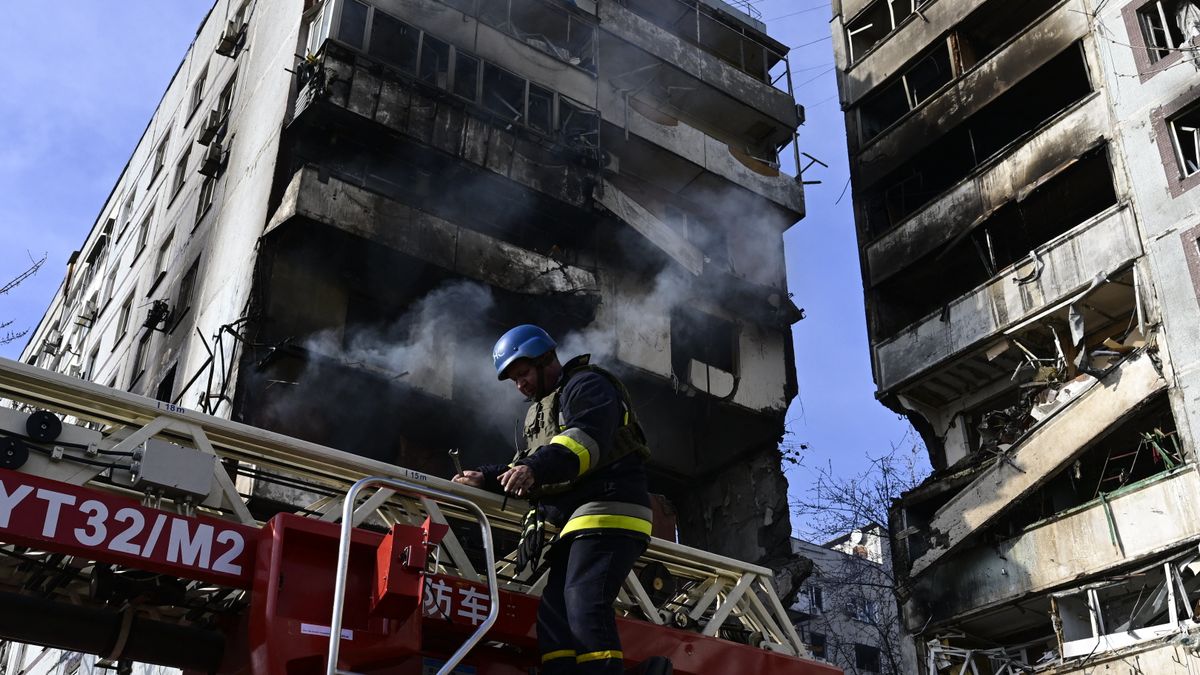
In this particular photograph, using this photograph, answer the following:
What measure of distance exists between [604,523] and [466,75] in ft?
47.6

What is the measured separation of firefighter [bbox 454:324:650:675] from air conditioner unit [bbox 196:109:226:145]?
1710cm

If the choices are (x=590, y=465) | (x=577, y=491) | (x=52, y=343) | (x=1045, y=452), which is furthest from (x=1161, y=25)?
(x=52, y=343)

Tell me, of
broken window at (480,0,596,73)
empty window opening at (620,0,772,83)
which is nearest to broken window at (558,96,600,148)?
broken window at (480,0,596,73)

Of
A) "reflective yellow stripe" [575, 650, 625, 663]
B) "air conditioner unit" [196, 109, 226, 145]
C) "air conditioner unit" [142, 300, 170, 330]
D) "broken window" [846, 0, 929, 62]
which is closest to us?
"reflective yellow stripe" [575, 650, 625, 663]

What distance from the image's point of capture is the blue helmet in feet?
20.3

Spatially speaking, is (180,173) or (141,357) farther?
(180,173)

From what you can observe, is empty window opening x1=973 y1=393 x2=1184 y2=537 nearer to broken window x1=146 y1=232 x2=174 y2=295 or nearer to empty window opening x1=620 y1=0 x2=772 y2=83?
empty window opening x1=620 y1=0 x2=772 y2=83

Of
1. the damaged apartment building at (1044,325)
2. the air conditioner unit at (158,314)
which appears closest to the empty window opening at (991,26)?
the damaged apartment building at (1044,325)

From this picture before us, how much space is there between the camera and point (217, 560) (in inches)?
188

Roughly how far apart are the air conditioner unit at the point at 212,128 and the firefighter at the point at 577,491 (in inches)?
673

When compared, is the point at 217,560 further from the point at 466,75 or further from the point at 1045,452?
the point at 1045,452

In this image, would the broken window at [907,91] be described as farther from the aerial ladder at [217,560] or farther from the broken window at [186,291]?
the aerial ladder at [217,560]

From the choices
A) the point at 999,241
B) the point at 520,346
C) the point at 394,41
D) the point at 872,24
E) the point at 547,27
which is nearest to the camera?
the point at 520,346

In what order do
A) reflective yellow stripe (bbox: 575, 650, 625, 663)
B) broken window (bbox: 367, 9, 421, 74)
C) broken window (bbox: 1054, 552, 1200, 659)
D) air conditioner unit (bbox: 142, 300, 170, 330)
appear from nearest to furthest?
1. reflective yellow stripe (bbox: 575, 650, 625, 663)
2. broken window (bbox: 1054, 552, 1200, 659)
3. broken window (bbox: 367, 9, 421, 74)
4. air conditioner unit (bbox: 142, 300, 170, 330)
